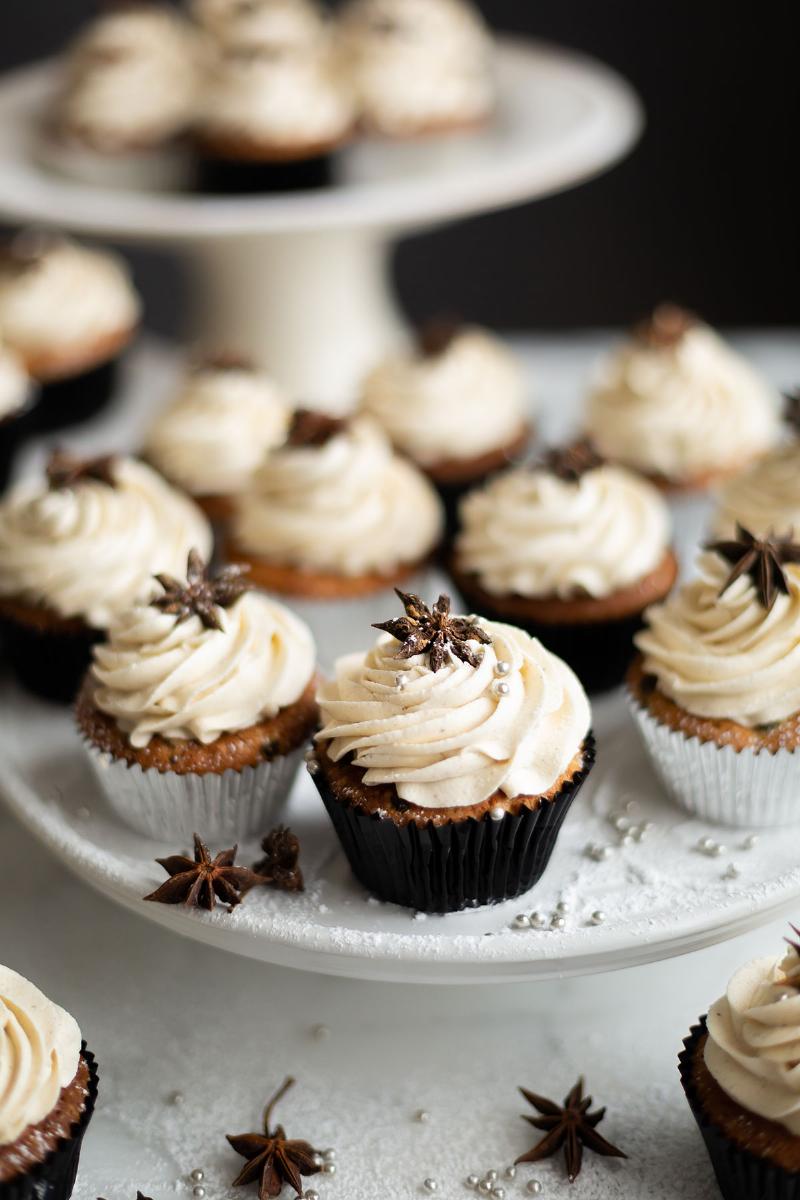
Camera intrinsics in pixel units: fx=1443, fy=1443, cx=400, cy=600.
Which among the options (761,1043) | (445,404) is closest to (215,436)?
(445,404)

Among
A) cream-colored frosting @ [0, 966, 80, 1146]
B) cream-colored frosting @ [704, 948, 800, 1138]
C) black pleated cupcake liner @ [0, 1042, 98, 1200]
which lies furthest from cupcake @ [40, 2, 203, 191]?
cream-colored frosting @ [704, 948, 800, 1138]

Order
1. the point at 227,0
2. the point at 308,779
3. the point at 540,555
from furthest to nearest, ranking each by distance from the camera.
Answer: the point at 227,0
the point at 540,555
the point at 308,779

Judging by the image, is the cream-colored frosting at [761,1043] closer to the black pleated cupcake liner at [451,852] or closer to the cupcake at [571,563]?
the black pleated cupcake liner at [451,852]

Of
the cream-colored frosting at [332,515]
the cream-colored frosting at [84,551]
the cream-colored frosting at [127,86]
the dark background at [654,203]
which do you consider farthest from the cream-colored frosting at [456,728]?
the dark background at [654,203]

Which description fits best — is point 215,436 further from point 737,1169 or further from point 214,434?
point 737,1169

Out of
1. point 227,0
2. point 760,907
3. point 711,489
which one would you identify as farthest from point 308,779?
point 227,0

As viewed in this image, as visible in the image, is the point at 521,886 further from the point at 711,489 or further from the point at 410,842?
the point at 711,489
